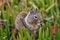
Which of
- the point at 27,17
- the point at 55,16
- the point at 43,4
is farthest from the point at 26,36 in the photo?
the point at 43,4

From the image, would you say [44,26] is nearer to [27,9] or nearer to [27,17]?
[27,17]

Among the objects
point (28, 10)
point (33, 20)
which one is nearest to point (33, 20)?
point (33, 20)

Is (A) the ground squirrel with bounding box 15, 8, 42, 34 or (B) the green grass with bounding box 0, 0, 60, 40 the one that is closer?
(B) the green grass with bounding box 0, 0, 60, 40

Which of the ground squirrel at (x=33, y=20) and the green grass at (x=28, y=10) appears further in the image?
the ground squirrel at (x=33, y=20)

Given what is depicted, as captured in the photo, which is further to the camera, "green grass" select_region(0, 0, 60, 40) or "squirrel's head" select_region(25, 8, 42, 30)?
"squirrel's head" select_region(25, 8, 42, 30)

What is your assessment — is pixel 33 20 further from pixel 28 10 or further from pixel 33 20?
pixel 28 10
